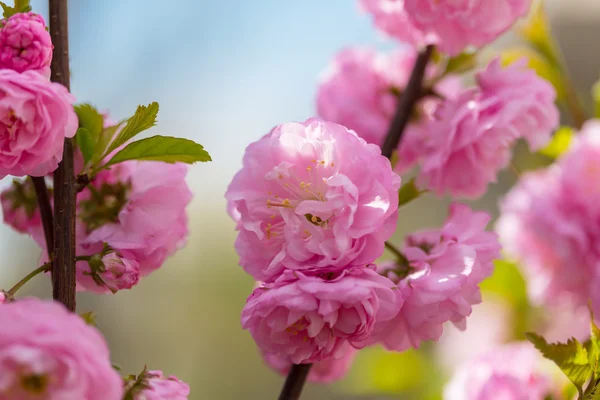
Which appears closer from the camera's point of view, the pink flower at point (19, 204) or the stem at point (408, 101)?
the pink flower at point (19, 204)

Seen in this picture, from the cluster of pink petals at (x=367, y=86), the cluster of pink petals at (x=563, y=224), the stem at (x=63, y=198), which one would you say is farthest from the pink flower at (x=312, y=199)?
the cluster of pink petals at (x=563, y=224)

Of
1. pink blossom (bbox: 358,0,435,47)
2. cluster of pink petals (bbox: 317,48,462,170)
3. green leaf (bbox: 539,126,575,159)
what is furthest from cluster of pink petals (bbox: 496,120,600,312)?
pink blossom (bbox: 358,0,435,47)

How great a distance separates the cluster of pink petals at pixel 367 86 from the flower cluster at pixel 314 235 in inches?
13.3

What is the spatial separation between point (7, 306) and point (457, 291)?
11.2 inches

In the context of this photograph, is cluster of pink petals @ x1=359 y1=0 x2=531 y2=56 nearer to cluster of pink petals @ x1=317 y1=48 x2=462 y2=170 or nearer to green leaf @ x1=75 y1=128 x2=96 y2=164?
cluster of pink petals @ x1=317 y1=48 x2=462 y2=170

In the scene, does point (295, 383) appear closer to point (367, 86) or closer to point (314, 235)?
point (314, 235)

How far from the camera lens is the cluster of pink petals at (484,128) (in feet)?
1.96

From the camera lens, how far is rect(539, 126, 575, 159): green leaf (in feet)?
2.85

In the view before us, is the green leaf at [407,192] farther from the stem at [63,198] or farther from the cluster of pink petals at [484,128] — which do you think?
the stem at [63,198]

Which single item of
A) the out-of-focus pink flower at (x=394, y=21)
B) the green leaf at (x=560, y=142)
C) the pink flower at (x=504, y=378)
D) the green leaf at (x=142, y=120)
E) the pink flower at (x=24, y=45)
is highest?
the pink flower at (x=24, y=45)

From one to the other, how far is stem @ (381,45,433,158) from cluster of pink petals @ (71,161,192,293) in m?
0.22

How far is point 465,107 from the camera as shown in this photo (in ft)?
2.00

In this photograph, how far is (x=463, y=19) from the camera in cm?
60

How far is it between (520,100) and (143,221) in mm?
340
